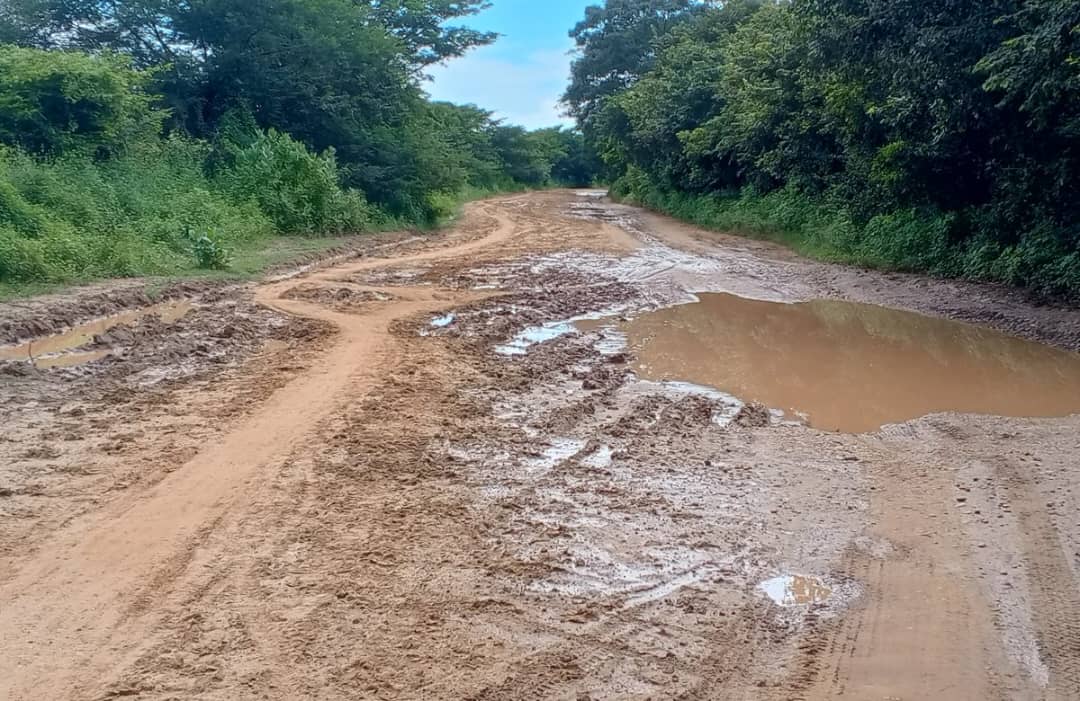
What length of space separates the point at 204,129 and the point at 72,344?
14.4m

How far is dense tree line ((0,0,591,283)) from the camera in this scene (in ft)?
41.2

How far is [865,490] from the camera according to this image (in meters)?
5.08

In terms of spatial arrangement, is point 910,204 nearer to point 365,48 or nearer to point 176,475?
point 176,475

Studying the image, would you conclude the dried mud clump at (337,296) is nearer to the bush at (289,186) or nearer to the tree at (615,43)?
the bush at (289,186)

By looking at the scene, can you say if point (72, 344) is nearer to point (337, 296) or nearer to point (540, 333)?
point (337, 296)

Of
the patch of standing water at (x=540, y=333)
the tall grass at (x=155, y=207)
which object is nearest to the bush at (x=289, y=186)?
the tall grass at (x=155, y=207)

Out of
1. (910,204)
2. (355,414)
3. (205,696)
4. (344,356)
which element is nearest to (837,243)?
(910,204)

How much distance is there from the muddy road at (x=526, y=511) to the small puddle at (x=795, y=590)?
0.02 metres

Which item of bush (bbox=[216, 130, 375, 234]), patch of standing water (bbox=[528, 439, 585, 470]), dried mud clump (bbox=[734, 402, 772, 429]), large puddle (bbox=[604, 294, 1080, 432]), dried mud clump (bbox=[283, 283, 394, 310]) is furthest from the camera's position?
bush (bbox=[216, 130, 375, 234])

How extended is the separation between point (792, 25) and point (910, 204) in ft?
12.7

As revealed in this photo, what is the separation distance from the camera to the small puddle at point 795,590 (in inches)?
149

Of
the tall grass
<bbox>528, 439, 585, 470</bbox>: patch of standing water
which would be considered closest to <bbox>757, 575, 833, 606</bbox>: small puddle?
<bbox>528, 439, 585, 470</bbox>: patch of standing water

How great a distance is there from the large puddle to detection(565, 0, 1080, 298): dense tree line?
2140 mm

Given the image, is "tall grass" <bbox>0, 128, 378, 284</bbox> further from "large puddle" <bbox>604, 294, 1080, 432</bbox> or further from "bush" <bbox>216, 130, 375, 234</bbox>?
"large puddle" <bbox>604, 294, 1080, 432</bbox>
